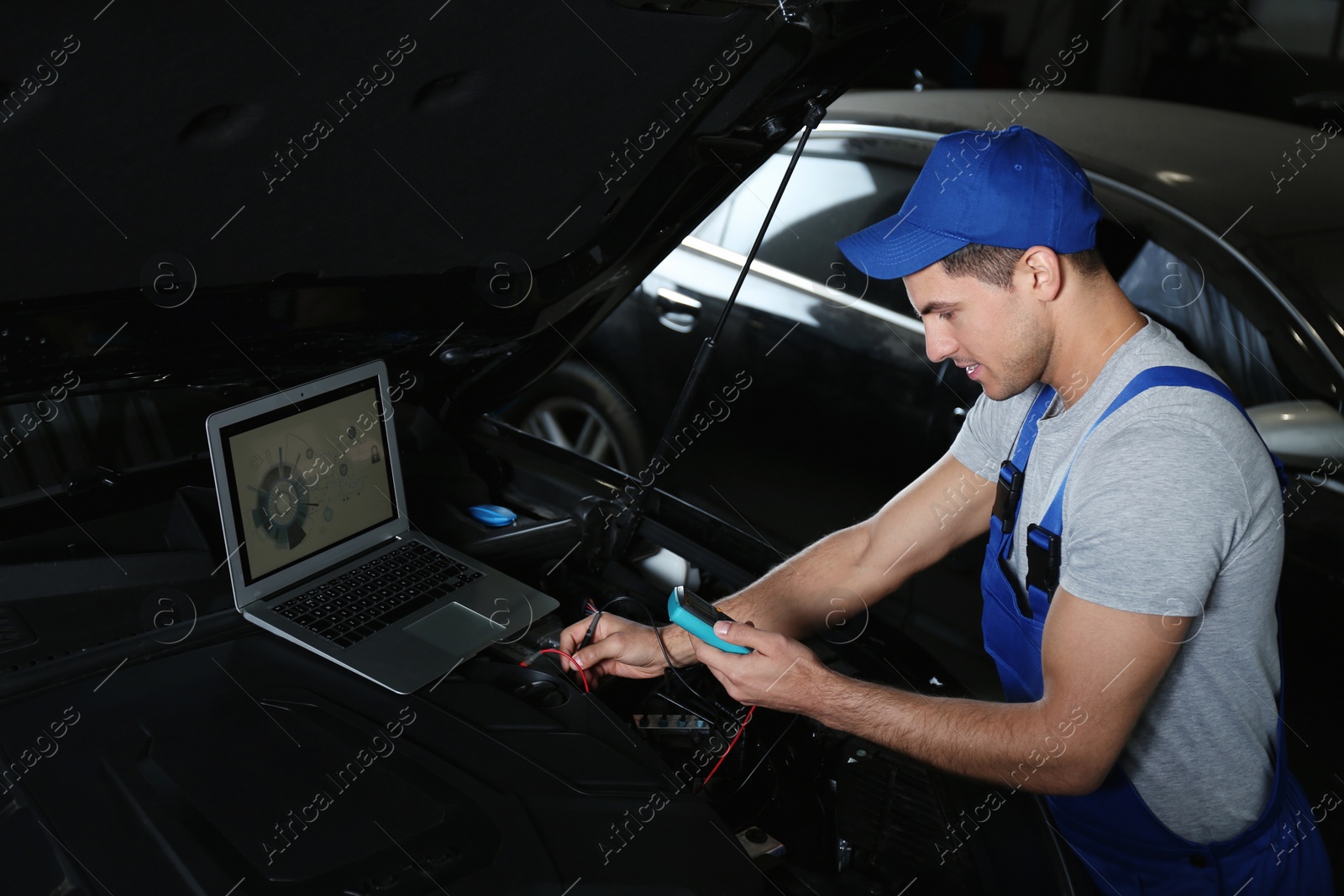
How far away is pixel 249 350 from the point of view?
52.9 inches

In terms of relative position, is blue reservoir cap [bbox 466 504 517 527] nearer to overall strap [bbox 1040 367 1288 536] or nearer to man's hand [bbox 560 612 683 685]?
man's hand [bbox 560 612 683 685]

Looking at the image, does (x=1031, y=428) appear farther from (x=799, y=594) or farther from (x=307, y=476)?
(x=307, y=476)

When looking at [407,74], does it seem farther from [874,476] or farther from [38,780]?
[874,476]

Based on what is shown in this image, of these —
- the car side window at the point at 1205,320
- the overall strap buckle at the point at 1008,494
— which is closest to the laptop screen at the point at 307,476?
the overall strap buckle at the point at 1008,494

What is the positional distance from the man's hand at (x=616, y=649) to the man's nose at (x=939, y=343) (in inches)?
19.1

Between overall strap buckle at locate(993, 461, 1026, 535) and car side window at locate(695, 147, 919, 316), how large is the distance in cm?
107

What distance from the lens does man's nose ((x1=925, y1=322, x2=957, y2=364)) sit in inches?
49.5

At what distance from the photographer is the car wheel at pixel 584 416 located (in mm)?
2928

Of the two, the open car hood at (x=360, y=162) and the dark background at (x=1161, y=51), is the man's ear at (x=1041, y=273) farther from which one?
the dark background at (x=1161, y=51)

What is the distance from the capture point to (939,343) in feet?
4.16

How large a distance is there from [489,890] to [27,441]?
894 millimetres

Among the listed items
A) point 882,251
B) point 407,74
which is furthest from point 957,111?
point 407,74

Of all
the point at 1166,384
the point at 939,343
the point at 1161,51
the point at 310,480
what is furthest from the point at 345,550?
the point at 1161,51

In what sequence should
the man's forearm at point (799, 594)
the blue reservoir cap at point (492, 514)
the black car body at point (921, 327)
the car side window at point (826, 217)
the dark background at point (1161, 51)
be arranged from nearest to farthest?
the man's forearm at point (799, 594), the blue reservoir cap at point (492, 514), the black car body at point (921, 327), the car side window at point (826, 217), the dark background at point (1161, 51)
